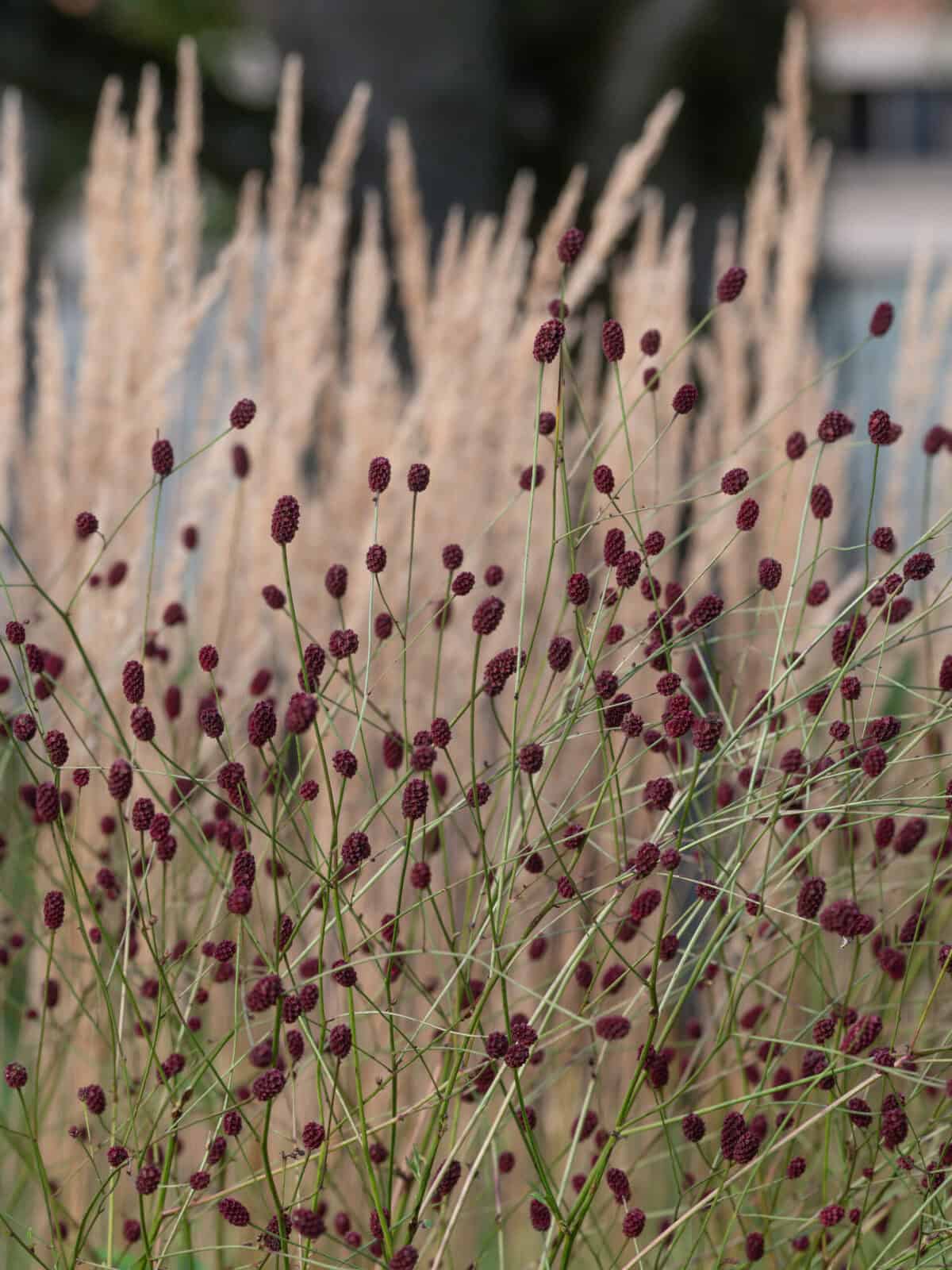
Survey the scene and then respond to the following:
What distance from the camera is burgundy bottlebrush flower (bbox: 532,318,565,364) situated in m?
0.74

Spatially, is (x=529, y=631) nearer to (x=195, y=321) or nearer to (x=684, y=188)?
(x=195, y=321)

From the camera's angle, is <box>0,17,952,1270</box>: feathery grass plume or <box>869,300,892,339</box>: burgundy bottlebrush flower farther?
<box>869,300,892,339</box>: burgundy bottlebrush flower

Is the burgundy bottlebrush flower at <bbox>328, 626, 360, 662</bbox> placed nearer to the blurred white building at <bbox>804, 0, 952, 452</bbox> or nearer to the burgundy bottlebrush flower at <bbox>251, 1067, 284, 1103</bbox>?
the burgundy bottlebrush flower at <bbox>251, 1067, 284, 1103</bbox>

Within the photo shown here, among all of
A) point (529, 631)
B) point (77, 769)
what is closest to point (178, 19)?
point (529, 631)

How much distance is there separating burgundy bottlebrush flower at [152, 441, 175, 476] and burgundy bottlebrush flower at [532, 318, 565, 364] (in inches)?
9.6

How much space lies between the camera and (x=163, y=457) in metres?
0.88

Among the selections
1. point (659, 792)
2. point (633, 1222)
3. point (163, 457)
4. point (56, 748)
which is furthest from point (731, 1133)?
point (163, 457)

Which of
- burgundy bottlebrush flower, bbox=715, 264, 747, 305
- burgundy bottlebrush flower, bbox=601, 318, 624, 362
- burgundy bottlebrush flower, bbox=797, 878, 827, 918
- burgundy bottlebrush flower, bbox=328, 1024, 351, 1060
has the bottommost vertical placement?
burgundy bottlebrush flower, bbox=328, 1024, 351, 1060

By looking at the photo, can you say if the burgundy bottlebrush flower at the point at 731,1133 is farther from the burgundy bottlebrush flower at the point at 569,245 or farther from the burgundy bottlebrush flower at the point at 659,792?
the burgundy bottlebrush flower at the point at 569,245

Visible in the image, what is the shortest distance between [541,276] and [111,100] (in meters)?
0.50

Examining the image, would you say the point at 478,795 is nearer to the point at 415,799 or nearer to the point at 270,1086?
the point at 415,799

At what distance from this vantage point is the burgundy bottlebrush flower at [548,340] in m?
0.74

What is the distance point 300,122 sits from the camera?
10.4ft

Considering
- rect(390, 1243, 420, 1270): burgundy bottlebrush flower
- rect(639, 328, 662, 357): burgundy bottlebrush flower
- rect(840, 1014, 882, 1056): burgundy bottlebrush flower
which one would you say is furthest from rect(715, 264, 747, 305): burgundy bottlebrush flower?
rect(390, 1243, 420, 1270): burgundy bottlebrush flower
